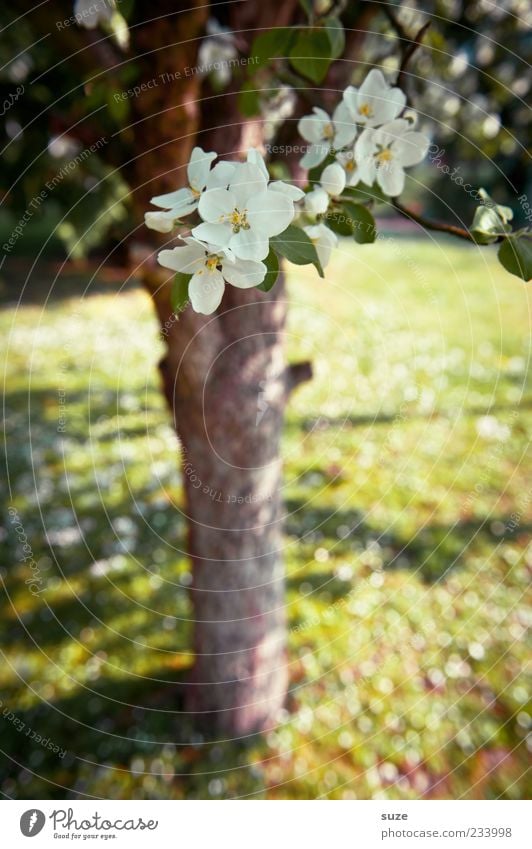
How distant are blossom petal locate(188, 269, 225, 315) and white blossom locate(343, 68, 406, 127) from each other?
0.32m

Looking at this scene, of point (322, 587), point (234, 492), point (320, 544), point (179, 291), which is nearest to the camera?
point (179, 291)

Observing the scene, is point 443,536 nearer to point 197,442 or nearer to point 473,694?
point 473,694

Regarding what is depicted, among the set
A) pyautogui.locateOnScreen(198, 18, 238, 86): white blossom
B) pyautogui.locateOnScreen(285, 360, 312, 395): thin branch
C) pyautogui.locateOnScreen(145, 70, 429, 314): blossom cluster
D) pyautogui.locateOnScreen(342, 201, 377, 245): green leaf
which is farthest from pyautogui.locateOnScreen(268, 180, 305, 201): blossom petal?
pyautogui.locateOnScreen(285, 360, 312, 395): thin branch

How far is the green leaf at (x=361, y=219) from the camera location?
787mm

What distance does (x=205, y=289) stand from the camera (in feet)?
2.05

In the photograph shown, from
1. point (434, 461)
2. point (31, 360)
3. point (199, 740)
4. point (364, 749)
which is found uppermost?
point (31, 360)

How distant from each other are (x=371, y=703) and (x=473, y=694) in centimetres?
30

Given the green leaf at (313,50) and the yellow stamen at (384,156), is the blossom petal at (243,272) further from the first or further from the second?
the green leaf at (313,50)

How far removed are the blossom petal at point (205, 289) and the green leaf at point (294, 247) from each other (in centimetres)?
7

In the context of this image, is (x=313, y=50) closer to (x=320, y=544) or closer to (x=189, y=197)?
(x=189, y=197)

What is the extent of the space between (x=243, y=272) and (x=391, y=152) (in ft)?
1.10

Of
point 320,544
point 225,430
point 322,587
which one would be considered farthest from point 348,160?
point 320,544
